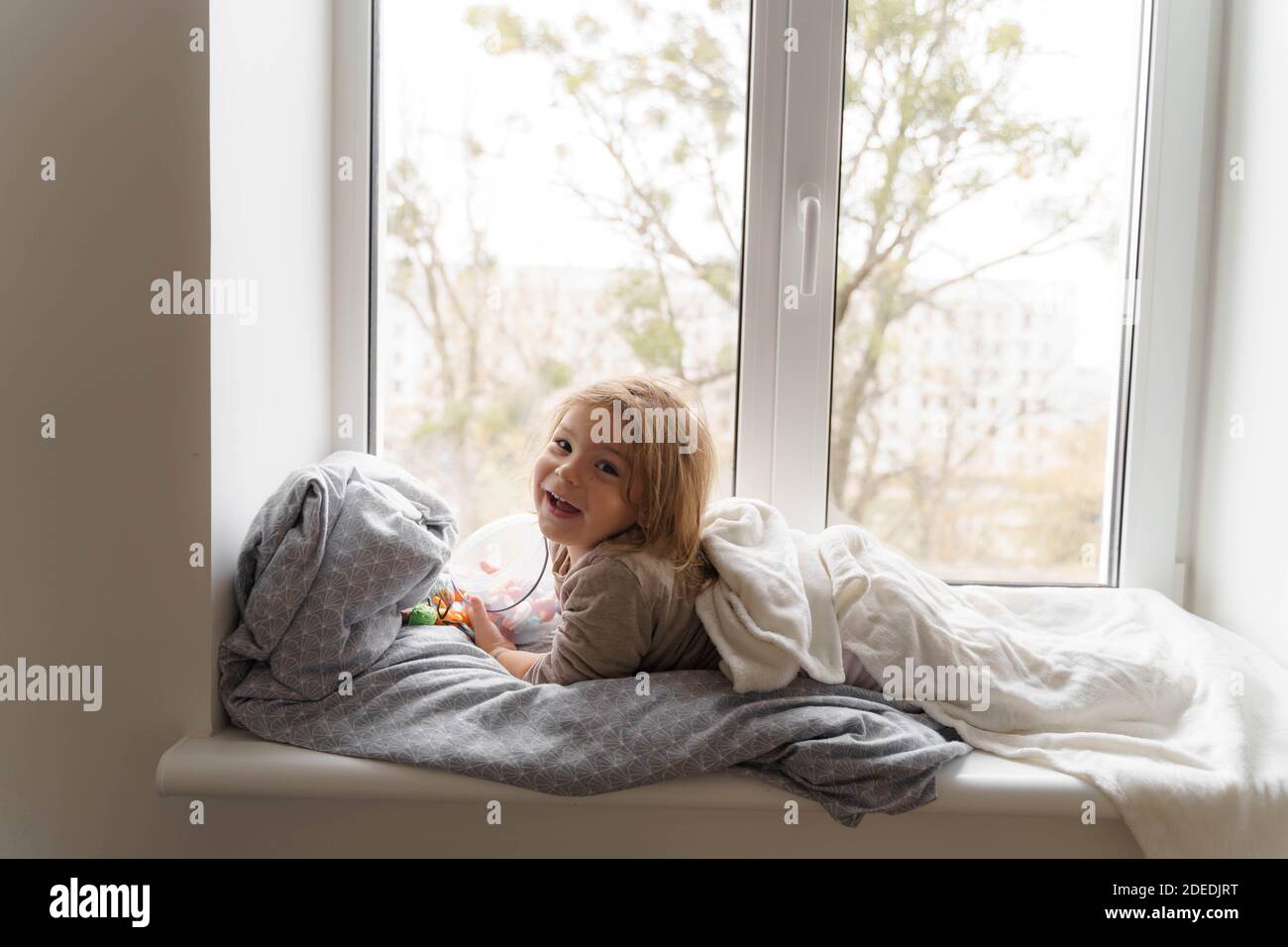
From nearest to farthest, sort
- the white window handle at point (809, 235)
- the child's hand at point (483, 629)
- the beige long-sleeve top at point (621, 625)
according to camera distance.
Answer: the beige long-sleeve top at point (621, 625) < the child's hand at point (483, 629) < the white window handle at point (809, 235)

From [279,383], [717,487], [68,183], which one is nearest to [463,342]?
[279,383]

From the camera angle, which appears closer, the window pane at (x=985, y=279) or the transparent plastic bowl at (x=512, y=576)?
the transparent plastic bowl at (x=512, y=576)

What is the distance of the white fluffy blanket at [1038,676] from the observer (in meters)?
1.02

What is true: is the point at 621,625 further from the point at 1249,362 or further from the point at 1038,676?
the point at 1249,362

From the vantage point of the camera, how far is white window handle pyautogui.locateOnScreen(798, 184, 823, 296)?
4.57ft

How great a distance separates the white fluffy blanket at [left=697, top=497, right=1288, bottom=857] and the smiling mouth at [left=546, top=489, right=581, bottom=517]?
176 millimetres

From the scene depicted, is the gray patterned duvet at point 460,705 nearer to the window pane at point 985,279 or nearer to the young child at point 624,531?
the young child at point 624,531

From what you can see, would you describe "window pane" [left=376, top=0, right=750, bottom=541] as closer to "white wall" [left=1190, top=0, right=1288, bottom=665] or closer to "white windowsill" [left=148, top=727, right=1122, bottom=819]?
"white windowsill" [left=148, top=727, right=1122, bottom=819]

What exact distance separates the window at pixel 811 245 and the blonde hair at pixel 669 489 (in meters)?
0.24

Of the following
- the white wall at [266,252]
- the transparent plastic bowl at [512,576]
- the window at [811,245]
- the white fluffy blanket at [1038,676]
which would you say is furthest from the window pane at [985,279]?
the white wall at [266,252]

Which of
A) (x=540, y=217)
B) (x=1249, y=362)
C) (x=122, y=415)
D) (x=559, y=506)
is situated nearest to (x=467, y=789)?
(x=559, y=506)
